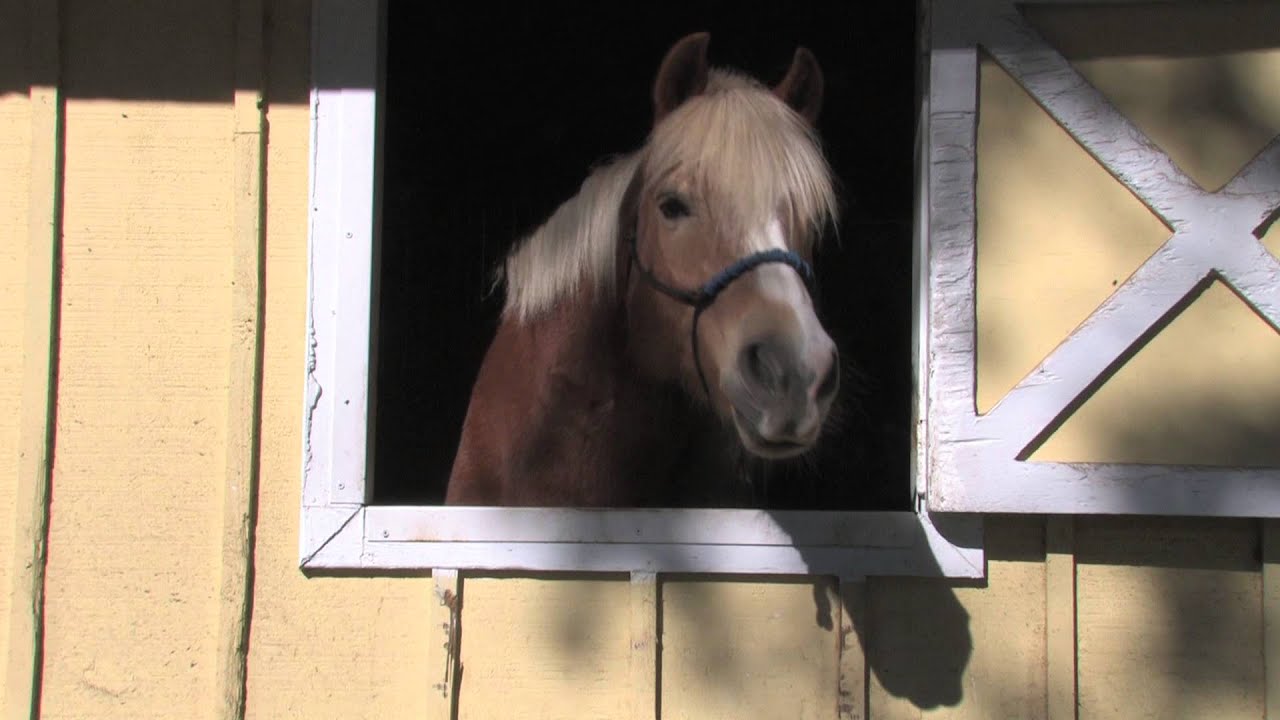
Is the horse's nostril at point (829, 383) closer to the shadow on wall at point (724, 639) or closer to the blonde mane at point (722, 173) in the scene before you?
the blonde mane at point (722, 173)

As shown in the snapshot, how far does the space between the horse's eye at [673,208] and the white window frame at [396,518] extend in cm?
57

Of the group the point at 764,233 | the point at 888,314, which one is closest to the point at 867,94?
the point at 888,314

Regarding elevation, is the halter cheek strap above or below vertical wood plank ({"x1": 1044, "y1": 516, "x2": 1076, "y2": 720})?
above

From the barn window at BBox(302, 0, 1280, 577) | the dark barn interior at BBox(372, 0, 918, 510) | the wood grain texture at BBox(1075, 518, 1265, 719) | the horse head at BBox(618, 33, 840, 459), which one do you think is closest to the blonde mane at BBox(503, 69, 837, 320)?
the horse head at BBox(618, 33, 840, 459)

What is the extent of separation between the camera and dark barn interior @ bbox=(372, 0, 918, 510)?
4.52 meters

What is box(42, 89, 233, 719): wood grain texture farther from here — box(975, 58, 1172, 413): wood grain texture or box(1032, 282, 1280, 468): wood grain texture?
box(1032, 282, 1280, 468): wood grain texture

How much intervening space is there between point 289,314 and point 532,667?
3.02ft

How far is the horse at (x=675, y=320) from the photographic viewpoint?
182 cm

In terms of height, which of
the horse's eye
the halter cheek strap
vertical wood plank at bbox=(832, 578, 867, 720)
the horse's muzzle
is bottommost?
vertical wood plank at bbox=(832, 578, 867, 720)

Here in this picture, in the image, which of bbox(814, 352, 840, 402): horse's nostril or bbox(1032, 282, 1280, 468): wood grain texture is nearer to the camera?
bbox(814, 352, 840, 402): horse's nostril

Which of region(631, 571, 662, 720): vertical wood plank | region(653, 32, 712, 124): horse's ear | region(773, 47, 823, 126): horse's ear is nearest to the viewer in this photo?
region(631, 571, 662, 720): vertical wood plank

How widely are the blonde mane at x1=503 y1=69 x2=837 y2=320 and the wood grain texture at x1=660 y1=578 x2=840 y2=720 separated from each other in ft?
2.47

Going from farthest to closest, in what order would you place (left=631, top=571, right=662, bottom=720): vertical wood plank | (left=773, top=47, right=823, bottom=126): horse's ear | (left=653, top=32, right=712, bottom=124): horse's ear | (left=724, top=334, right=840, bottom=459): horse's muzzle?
1. (left=773, top=47, right=823, bottom=126): horse's ear
2. (left=653, top=32, right=712, bottom=124): horse's ear
3. (left=631, top=571, right=662, bottom=720): vertical wood plank
4. (left=724, top=334, right=840, bottom=459): horse's muzzle

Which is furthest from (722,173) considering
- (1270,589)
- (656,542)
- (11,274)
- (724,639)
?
(11,274)
